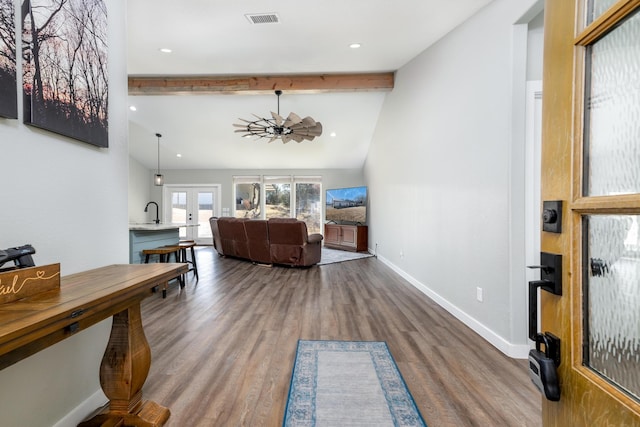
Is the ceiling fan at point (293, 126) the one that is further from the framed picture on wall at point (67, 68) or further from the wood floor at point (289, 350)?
the framed picture on wall at point (67, 68)

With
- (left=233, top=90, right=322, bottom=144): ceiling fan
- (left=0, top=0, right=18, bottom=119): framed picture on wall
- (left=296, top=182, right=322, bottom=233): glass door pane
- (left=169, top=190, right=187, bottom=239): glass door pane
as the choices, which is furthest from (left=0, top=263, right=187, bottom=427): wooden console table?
(left=169, top=190, right=187, bottom=239): glass door pane

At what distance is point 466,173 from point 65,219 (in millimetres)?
3048

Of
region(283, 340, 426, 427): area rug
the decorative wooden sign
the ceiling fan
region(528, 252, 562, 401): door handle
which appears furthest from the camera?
the ceiling fan

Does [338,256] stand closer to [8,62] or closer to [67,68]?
[67,68]

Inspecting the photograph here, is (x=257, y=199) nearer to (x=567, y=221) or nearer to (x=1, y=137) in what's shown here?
(x=1, y=137)

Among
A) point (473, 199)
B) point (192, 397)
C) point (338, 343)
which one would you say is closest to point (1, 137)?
point (192, 397)

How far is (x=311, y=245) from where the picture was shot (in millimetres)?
5590

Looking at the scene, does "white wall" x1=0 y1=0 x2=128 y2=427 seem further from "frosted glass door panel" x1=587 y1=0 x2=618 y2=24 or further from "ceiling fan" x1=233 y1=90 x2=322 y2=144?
"ceiling fan" x1=233 y1=90 x2=322 y2=144

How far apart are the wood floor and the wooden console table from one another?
25 centimetres

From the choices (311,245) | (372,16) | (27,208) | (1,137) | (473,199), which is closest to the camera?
(1,137)

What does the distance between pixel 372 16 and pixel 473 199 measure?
2136 millimetres

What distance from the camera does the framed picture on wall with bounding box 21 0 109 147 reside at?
1235 millimetres

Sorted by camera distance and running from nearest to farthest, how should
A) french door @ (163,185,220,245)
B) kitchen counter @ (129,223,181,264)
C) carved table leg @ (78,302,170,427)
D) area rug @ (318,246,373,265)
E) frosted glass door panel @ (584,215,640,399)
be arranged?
1. frosted glass door panel @ (584,215,640,399)
2. carved table leg @ (78,302,170,427)
3. kitchen counter @ (129,223,181,264)
4. area rug @ (318,246,373,265)
5. french door @ (163,185,220,245)

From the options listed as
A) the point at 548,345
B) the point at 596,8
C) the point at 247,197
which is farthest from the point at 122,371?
the point at 247,197
